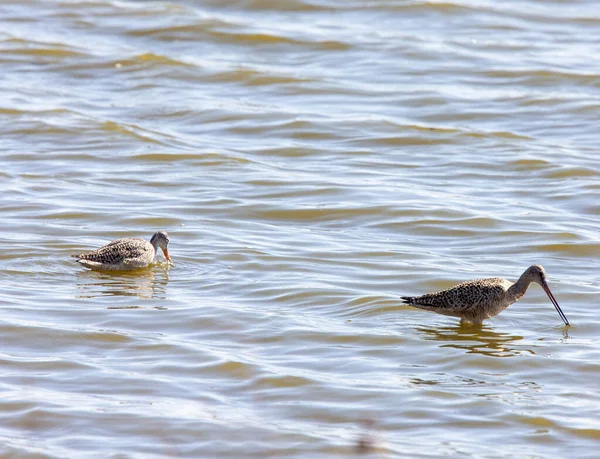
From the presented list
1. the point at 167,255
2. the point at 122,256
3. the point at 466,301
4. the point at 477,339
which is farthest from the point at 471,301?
the point at 122,256

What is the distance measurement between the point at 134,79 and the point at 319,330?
9922 millimetres

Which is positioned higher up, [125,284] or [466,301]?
[466,301]

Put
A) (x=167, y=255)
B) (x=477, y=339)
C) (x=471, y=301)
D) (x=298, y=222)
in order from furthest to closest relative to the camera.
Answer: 1. (x=298, y=222)
2. (x=167, y=255)
3. (x=471, y=301)
4. (x=477, y=339)

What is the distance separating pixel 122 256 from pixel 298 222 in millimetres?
2178

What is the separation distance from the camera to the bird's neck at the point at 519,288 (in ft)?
28.1

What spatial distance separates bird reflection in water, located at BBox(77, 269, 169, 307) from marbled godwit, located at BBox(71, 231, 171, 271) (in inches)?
2.7

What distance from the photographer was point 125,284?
9.48 meters

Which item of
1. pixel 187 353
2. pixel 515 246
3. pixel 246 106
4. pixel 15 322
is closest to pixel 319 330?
pixel 187 353

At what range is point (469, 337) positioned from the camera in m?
8.26

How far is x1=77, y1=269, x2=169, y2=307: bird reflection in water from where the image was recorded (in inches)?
355

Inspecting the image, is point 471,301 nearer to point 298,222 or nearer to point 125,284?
point 125,284

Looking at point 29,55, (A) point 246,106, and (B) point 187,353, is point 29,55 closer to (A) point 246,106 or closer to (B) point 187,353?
(A) point 246,106

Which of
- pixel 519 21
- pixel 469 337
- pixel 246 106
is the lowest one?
pixel 469 337

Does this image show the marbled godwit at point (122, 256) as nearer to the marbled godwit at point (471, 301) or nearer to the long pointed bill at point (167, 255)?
the long pointed bill at point (167, 255)
